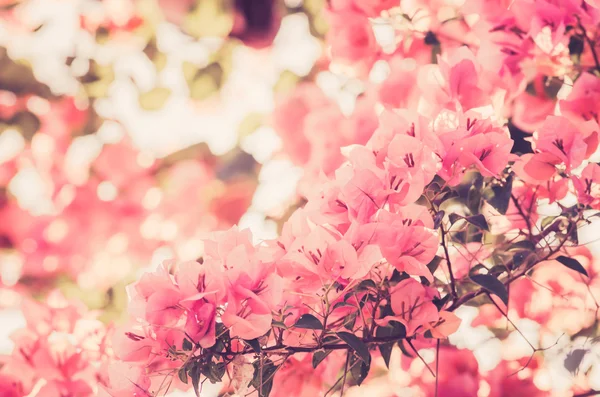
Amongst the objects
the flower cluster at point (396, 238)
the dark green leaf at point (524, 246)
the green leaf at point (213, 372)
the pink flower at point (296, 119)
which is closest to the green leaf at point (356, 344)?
the flower cluster at point (396, 238)

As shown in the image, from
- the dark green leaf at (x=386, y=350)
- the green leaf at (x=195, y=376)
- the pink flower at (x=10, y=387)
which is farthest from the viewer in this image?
the pink flower at (x=10, y=387)

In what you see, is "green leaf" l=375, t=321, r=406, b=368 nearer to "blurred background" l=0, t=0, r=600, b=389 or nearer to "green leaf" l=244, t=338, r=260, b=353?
"green leaf" l=244, t=338, r=260, b=353

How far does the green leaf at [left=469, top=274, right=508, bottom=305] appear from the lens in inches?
20.6

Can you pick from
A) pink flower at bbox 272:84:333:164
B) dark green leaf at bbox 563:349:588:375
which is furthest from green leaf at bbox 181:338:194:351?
dark green leaf at bbox 563:349:588:375

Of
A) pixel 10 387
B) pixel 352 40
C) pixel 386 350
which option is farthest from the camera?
pixel 352 40

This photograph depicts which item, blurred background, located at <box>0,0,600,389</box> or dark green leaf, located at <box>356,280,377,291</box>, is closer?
dark green leaf, located at <box>356,280,377,291</box>

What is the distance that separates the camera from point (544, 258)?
61cm

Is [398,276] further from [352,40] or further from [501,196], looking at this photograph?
[352,40]

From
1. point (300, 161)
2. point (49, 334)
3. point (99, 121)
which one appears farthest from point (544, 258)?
point (99, 121)

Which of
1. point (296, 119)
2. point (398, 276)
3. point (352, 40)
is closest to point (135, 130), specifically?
point (296, 119)

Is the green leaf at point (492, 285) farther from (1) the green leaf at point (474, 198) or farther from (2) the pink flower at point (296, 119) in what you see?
(2) the pink flower at point (296, 119)

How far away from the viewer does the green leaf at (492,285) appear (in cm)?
52

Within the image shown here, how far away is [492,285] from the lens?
529 millimetres

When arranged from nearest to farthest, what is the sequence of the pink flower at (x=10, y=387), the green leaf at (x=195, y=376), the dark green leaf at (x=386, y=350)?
the green leaf at (x=195, y=376) → the dark green leaf at (x=386, y=350) → the pink flower at (x=10, y=387)
